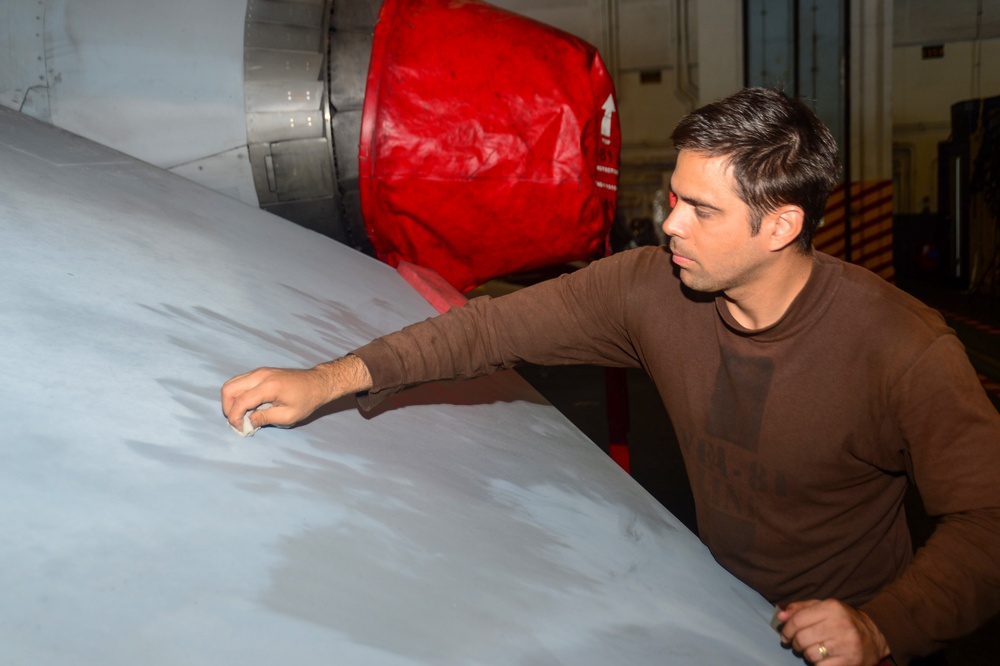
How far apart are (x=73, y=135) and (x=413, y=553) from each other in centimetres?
156

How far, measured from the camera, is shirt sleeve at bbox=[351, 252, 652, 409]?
1300 mm

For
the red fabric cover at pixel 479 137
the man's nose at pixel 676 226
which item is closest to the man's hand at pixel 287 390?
the man's nose at pixel 676 226

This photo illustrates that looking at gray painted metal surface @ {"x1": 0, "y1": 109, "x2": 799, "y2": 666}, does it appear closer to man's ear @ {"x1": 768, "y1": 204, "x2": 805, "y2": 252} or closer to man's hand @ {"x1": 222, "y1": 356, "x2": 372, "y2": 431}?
man's hand @ {"x1": 222, "y1": 356, "x2": 372, "y2": 431}

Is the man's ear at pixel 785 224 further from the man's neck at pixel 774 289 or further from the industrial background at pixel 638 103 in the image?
the industrial background at pixel 638 103

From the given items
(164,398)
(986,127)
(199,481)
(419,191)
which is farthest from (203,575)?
(986,127)

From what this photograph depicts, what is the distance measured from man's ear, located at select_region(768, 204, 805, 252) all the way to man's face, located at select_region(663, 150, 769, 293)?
2 cm

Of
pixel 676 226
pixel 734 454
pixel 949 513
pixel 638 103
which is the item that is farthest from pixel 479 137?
pixel 638 103

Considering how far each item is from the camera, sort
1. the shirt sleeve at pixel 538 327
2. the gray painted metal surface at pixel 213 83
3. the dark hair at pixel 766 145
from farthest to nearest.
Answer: the gray painted metal surface at pixel 213 83 → the shirt sleeve at pixel 538 327 → the dark hair at pixel 766 145

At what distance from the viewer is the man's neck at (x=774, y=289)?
1.18 m

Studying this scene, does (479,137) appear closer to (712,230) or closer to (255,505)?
(712,230)

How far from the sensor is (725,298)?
1256mm

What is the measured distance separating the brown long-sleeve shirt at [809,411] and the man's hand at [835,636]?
26 millimetres

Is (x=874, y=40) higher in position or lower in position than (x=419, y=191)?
higher

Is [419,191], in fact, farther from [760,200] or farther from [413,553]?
[413,553]
